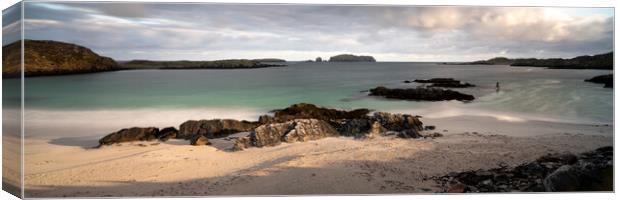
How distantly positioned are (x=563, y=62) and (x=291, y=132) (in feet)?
10.6

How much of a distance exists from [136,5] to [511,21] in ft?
13.6

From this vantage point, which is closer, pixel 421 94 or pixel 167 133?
pixel 167 133

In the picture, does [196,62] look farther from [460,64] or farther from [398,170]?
[460,64]

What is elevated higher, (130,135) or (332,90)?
(332,90)

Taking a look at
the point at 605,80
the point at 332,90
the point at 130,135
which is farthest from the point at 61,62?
the point at 605,80

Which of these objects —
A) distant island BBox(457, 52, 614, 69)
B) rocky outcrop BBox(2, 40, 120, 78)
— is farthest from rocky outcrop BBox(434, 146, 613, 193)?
rocky outcrop BBox(2, 40, 120, 78)

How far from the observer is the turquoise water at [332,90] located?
5.95 m

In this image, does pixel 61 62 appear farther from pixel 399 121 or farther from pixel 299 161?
pixel 399 121

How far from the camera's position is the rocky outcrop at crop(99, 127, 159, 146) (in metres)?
5.96

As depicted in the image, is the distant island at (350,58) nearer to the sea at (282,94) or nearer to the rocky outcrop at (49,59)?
the sea at (282,94)

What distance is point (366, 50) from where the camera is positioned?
20.4ft

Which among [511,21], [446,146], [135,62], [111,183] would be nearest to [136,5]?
[135,62]

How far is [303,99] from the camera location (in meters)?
6.21

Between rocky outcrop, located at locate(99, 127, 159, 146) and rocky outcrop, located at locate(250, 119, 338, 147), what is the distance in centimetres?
108
